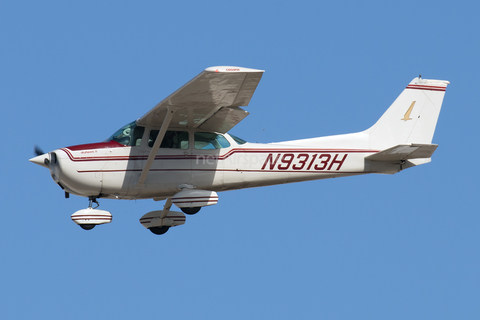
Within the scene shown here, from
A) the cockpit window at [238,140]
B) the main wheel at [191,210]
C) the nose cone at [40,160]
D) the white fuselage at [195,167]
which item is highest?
the cockpit window at [238,140]

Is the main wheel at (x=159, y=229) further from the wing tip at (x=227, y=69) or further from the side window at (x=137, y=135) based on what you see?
the wing tip at (x=227, y=69)

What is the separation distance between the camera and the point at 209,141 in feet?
48.8

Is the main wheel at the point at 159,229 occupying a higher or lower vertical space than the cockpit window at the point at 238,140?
lower

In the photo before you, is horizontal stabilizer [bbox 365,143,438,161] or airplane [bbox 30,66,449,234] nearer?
airplane [bbox 30,66,449,234]

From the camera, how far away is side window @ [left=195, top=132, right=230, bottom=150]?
48.5ft

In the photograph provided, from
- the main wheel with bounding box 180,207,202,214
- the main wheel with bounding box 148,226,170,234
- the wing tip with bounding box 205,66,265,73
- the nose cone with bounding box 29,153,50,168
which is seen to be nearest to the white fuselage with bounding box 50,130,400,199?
the nose cone with bounding box 29,153,50,168

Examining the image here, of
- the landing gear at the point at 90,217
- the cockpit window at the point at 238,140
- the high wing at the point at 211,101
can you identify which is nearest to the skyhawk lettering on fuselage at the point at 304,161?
the cockpit window at the point at 238,140

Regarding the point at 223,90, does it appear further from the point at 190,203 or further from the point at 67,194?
the point at 67,194

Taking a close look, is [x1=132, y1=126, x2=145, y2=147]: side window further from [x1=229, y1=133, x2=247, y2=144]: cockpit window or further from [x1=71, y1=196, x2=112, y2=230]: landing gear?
[x1=229, y1=133, x2=247, y2=144]: cockpit window

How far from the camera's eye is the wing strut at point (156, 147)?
44.8 ft

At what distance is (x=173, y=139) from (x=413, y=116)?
5.53 metres

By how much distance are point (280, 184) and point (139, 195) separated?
3023mm

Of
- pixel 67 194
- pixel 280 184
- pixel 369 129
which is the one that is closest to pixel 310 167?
pixel 280 184

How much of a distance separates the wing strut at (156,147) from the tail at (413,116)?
192 inches
